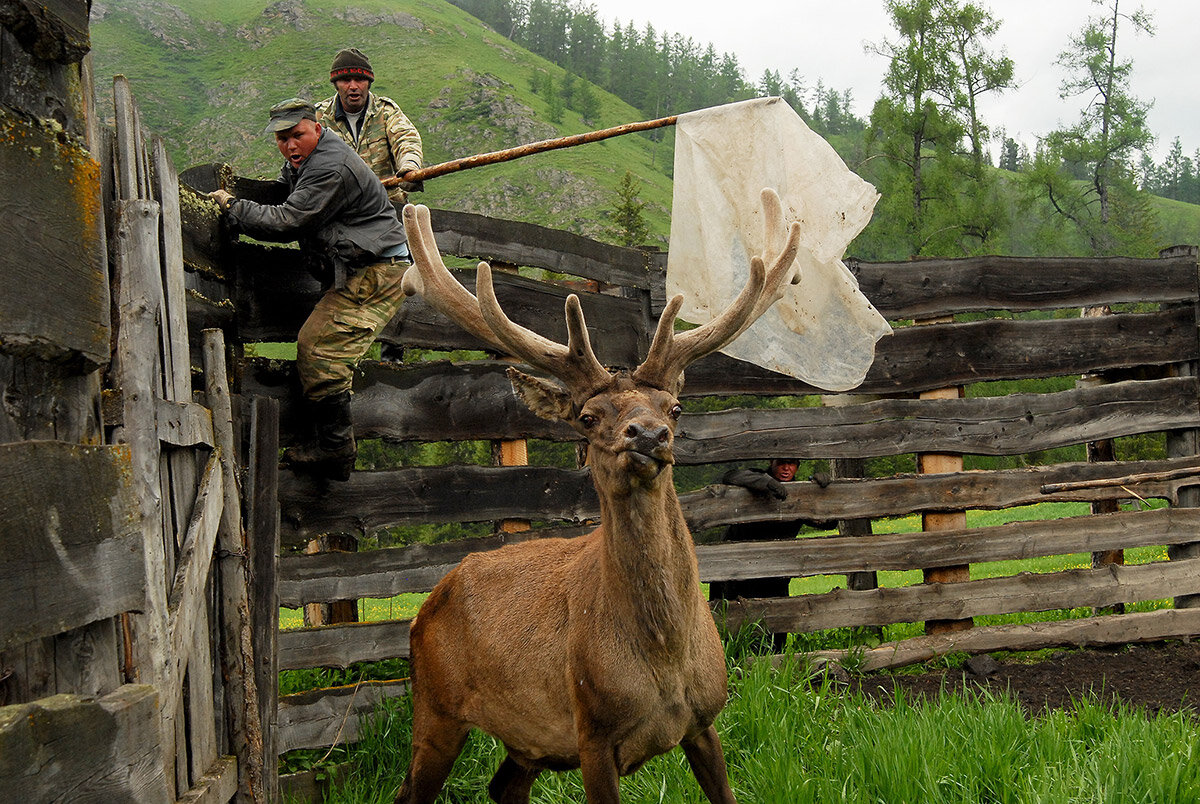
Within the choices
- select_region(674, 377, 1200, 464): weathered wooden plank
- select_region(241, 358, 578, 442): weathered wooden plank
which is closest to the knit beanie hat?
select_region(241, 358, 578, 442): weathered wooden plank

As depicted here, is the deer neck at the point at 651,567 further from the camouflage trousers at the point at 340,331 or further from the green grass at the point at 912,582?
the green grass at the point at 912,582

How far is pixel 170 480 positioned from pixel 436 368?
2.43m

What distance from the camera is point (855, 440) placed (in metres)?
7.20

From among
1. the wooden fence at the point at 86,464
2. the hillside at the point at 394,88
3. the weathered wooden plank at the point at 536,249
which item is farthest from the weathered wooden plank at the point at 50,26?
the hillside at the point at 394,88

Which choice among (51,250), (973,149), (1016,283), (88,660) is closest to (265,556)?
(88,660)

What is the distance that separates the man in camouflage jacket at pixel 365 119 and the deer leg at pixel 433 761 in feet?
11.1

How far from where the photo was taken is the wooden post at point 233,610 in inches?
150

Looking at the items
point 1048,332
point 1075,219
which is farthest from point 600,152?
point 1048,332

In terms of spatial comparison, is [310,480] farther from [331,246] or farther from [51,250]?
[51,250]

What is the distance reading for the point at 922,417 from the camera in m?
7.40

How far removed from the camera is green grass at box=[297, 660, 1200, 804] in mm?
3854

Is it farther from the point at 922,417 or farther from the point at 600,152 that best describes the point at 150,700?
the point at 600,152

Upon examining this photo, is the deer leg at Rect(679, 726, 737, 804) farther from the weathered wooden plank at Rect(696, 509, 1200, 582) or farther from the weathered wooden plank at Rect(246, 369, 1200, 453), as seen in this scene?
the weathered wooden plank at Rect(696, 509, 1200, 582)

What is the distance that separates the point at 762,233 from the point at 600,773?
316cm
